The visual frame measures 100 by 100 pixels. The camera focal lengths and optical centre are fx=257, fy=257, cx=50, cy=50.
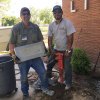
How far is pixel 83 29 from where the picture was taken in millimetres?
10312

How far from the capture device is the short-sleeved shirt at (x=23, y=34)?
5.79m

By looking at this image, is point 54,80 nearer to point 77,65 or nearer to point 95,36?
point 77,65

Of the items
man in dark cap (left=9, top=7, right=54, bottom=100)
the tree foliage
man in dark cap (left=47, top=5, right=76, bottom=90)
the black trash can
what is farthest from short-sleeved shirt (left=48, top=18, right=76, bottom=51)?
the tree foliage

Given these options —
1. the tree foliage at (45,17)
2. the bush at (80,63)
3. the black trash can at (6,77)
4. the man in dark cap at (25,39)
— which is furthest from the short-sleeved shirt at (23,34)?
the tree foliage at (45,17)

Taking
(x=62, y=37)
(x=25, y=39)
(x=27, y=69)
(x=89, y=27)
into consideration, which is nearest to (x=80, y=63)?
(x=89, y=27)

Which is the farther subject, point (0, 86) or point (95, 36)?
point (95, 36)

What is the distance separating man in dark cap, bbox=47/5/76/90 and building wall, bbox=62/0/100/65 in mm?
3431

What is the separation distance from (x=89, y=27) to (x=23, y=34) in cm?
461

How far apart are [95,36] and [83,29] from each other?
2.81 ft

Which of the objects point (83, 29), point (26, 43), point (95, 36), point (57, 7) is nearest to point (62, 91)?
point (26, 43)

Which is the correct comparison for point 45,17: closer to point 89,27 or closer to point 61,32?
point 89,27

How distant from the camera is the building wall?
9.45m

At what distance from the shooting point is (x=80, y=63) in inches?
339

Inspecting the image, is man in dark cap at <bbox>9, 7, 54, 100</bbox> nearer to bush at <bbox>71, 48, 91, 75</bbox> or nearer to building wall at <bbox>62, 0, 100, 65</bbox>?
bush at <bbox>71, 48, 91, 75</bbox>
